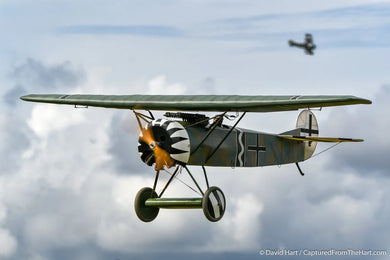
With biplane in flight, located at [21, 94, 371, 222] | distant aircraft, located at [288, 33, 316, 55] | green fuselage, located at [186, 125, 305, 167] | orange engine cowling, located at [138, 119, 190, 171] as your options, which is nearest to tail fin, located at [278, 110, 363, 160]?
green fuselage, located at [186, 125, 305, 167]

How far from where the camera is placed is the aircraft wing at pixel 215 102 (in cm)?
2641

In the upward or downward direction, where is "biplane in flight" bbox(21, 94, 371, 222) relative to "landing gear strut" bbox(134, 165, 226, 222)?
upward

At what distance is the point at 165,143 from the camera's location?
1093 inches

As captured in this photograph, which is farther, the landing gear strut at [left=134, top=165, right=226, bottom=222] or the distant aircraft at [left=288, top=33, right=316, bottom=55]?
the landing gear strut at [left=134, top=165, right=226, bottom=222]

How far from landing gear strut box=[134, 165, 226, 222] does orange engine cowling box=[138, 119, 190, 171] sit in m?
0.68

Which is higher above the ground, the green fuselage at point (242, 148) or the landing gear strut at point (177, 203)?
the green fuselage at point (242, 148)

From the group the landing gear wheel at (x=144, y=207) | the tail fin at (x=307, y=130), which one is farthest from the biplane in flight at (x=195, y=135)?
the tail fin at (x=307, y=130)

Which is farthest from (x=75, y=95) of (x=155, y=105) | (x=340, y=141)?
(x=340, y=141)

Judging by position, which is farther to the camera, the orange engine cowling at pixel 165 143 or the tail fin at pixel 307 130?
the tail fin at pixel 307 130

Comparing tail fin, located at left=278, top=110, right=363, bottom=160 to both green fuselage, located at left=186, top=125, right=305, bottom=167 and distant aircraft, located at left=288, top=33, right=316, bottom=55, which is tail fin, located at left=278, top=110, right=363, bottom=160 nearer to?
green fuselage, located at left=186, top=125, right=305, bottom=167

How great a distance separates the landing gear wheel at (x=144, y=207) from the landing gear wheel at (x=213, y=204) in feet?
7.53

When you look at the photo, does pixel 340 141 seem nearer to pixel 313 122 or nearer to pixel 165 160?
pixel 313 122

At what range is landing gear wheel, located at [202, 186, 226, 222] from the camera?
27.9 metres

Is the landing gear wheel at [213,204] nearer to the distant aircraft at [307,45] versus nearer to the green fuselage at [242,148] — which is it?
the green fuselage at [242,148]
